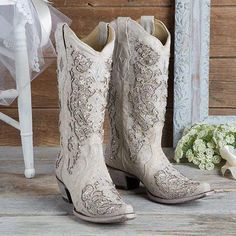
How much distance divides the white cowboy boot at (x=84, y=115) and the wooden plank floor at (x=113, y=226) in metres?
0.06

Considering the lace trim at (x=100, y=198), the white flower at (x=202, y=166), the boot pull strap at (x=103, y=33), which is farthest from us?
the white flower at (x=202, y=166)

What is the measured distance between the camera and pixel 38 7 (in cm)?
155

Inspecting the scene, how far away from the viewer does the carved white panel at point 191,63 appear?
1.94m

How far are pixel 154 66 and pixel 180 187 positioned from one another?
295mm

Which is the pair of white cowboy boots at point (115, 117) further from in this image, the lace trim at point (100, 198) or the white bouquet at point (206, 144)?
the white bouquet at point (206, 144)

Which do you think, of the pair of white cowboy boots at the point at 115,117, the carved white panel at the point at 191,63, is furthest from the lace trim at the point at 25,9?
the carved white panel at the point at 191,63

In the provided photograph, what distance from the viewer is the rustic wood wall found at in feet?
6.49

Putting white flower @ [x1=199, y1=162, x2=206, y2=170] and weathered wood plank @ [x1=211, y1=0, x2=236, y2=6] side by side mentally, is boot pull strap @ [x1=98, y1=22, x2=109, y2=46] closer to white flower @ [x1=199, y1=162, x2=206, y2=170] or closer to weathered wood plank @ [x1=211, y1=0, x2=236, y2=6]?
white flower @ [x1=199, y1=162, x2=206, y2=170]

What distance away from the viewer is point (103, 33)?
1.30 metres

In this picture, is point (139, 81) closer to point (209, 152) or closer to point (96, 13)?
point (209, 152)

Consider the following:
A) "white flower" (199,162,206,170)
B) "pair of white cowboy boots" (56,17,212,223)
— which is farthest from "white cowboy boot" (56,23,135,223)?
"white flower" (199,162,206,170)

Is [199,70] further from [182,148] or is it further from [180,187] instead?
[180,187]

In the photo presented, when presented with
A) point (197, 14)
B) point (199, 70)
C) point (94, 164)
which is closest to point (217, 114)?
point (199, 70)

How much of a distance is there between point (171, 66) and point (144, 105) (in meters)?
0.67
